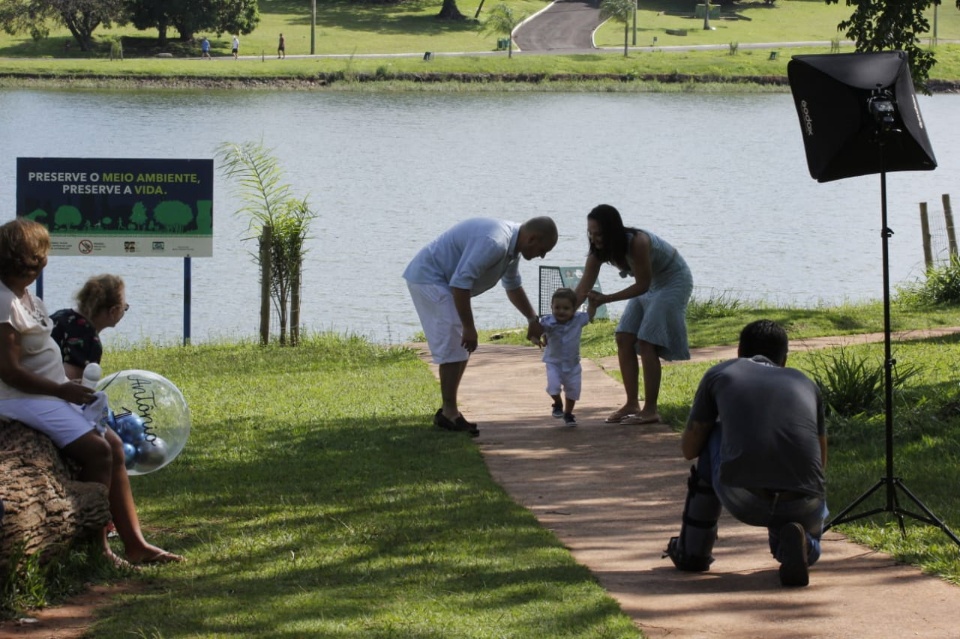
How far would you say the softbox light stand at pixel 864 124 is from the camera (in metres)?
6.73

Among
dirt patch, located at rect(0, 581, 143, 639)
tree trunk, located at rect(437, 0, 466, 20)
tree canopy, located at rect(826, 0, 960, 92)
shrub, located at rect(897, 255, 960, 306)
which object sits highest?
tree trunk, located at rect(437, 0, 466, 20)

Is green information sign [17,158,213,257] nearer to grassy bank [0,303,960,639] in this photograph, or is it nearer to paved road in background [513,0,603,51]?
grassy bank [0,303,960,639]

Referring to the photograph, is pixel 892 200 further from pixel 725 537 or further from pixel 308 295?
pixel 725 537

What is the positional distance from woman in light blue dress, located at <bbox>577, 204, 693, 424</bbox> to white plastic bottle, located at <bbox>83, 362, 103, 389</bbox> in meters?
3.98

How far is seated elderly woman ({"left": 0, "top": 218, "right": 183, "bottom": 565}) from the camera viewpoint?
18.5 ft

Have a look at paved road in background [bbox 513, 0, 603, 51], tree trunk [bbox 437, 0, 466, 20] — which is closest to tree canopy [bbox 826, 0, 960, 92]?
paved road in background [bbox 513, 0, 603, 51]

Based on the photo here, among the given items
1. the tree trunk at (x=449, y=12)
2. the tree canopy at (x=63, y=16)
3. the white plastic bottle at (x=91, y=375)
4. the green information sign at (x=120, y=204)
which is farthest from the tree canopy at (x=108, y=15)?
the white plastic bottle at (x=91, y=375)

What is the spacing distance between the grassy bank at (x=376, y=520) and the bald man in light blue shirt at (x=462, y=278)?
1.82ft

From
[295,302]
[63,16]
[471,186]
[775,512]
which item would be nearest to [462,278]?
[775,512]

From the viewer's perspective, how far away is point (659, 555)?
652cm

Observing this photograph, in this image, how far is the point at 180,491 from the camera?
779 cm

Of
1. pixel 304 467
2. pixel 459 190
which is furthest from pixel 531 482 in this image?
pixel 459 190

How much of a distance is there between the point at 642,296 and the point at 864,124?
3145mm

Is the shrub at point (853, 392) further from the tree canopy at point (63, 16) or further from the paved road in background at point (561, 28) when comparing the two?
the paved road in background at point (561, 28)
